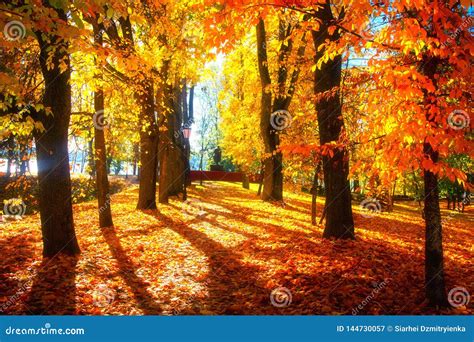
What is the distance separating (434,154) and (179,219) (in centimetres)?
1010

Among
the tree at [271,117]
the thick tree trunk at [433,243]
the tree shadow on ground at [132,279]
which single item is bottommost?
the tree shadow on ground at [132,279]

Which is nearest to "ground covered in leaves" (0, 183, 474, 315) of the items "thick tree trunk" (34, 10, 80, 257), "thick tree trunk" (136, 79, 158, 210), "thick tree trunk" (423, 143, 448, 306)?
"thick tree trunk" (423, 143, 448, 306)

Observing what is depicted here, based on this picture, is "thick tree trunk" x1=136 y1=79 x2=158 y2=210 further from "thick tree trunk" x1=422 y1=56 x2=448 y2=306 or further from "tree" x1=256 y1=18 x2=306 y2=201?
"thick tree trunk" x1=422 y1=56 x2=448 y2=306

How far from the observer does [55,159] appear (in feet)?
24.2

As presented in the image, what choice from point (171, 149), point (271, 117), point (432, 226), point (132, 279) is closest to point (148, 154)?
point (171, 149)

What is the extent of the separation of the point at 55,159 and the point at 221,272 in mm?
4187

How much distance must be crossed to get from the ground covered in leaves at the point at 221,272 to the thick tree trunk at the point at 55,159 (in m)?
0.65

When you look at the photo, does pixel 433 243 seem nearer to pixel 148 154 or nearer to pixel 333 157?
pixel 333 157

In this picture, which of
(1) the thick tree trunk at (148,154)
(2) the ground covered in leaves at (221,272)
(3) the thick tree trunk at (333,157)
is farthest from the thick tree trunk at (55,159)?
(1) the thick tree trunk at (148,154)

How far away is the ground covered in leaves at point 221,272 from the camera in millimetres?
5645

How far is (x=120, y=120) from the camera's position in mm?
12875

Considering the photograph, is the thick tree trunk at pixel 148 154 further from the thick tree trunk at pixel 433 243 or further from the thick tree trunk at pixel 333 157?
the thick tree trunk at pixel 433 243

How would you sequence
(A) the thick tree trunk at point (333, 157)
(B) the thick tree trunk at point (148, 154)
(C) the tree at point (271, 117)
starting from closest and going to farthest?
1. (A) the thick tree trunk at point (333, 157)
2. (B) the thick tree trunk at point (148, 154)
3. (C) the tree at point (271, 117)

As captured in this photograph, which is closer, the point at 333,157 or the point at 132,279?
the point at 132,279
